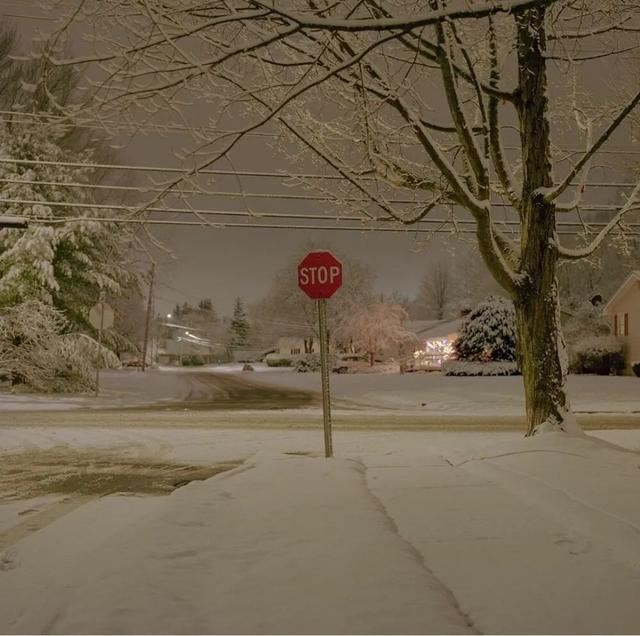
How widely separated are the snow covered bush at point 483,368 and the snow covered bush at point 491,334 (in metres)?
0.84

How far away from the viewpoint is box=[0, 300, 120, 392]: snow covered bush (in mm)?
24578

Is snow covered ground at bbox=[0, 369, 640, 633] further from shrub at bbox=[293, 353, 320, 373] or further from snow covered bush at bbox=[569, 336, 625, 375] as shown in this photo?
shrub at bbox=[293, 353, 320, 373]

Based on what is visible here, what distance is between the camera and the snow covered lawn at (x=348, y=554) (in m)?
3.39

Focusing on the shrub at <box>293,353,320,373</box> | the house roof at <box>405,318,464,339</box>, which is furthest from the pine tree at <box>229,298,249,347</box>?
the shrub at <box>293,353,320,373</box>

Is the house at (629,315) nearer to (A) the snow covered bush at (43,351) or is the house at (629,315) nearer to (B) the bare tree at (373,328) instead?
(B) the bare tree at (373,328)

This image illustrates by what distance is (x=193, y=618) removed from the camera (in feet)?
11.1

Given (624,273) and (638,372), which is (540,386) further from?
(624,273)

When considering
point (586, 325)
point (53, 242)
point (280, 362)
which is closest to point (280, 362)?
point (280, 362)

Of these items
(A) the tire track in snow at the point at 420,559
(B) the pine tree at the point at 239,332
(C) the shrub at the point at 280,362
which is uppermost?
(B) the pine tree at the point at 239,332

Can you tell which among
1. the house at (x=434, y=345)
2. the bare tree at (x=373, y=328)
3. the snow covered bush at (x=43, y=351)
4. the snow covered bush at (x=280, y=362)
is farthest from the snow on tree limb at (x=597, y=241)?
the snow covered bush at (x=280, y=362)

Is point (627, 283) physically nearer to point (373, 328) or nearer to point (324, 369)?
point (373, 328)

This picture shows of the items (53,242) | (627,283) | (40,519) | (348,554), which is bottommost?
(40,519)

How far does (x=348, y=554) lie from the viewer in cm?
435

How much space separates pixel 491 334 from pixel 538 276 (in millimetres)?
27615
